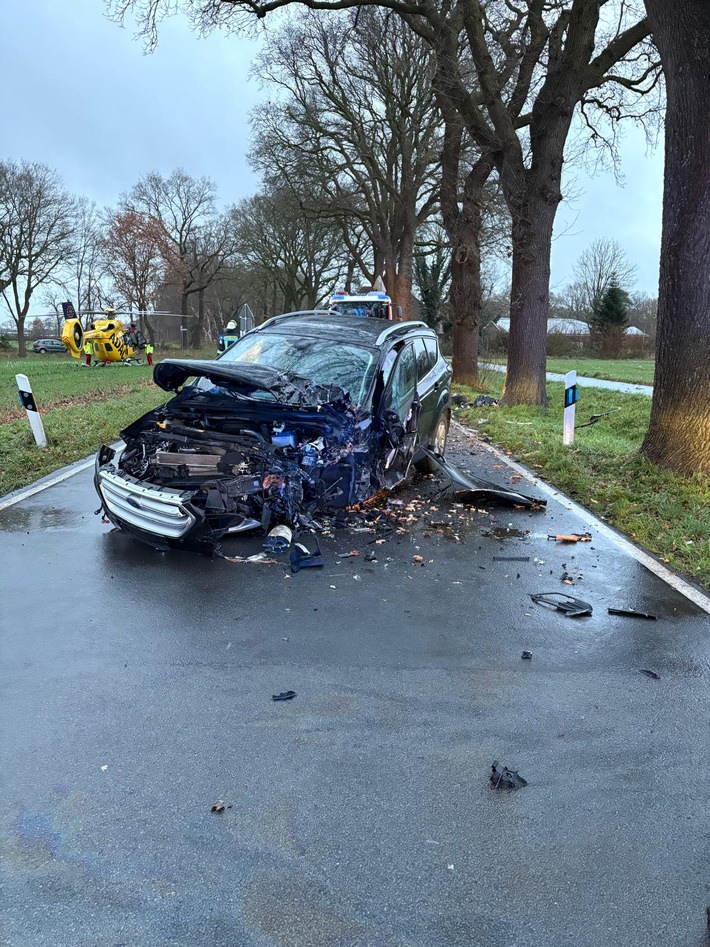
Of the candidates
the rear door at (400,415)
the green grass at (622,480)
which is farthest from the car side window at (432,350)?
the green grass at (622,480)

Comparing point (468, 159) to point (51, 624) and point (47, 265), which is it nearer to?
point (51, 624)

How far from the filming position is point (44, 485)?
766 centimetres

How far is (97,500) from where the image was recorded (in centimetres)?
699

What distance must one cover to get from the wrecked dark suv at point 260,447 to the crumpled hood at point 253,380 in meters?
0.01

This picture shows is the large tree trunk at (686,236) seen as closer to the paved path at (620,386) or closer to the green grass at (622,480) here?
the green grass at (622,480)

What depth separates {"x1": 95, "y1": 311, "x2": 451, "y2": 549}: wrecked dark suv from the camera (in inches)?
204

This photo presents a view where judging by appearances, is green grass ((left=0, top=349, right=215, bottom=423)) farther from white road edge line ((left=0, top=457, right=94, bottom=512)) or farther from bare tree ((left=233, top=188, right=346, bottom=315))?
bare tree ((left=233, top=188, right=346, bottom=315))

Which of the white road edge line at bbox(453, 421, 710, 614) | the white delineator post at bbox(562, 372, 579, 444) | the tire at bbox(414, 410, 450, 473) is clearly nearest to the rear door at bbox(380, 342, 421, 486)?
the tire at bbox(414, 410, 450, 473)

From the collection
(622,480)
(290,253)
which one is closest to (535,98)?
(622,480)

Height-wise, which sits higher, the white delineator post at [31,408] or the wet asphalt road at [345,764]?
the white delineator post at [31,408]

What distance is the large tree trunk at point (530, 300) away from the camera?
45.3 ft

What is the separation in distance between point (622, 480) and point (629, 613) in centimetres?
365

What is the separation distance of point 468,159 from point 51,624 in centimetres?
2035

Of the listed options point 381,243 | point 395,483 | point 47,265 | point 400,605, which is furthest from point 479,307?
point 47,265
